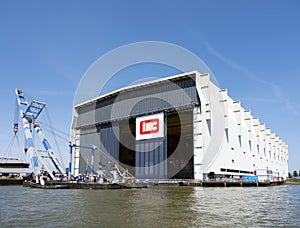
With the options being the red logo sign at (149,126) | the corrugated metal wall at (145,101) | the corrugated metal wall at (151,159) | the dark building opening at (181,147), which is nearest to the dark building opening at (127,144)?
the corrugated metal wall at (145,101)

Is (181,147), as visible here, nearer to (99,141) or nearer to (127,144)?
(127,144)

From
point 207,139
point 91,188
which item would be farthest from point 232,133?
point 91,188

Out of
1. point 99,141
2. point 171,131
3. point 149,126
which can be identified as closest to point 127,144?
point 99,141

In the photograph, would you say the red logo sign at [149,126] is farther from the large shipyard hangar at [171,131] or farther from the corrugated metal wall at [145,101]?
the corrugated metal wall at [145,101]

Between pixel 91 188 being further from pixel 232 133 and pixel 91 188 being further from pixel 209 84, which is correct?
pixel 232 133

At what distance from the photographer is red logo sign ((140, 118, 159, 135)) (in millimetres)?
74875

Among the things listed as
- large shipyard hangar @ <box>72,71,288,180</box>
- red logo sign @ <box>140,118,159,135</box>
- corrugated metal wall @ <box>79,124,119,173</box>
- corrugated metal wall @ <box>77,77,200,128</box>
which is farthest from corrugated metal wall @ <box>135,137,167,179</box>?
corrugated metal wall @ <box>79,124,119,173</box>

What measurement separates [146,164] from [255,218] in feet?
200

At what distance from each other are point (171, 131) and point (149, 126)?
8581 mm

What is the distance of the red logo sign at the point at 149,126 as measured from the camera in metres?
74.9

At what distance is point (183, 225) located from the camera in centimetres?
1553

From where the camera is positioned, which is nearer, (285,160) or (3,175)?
(3,175)

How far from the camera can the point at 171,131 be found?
82688 millimetres

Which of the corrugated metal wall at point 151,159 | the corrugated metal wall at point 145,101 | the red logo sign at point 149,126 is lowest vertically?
the corrugated metal wall at point 151,159
